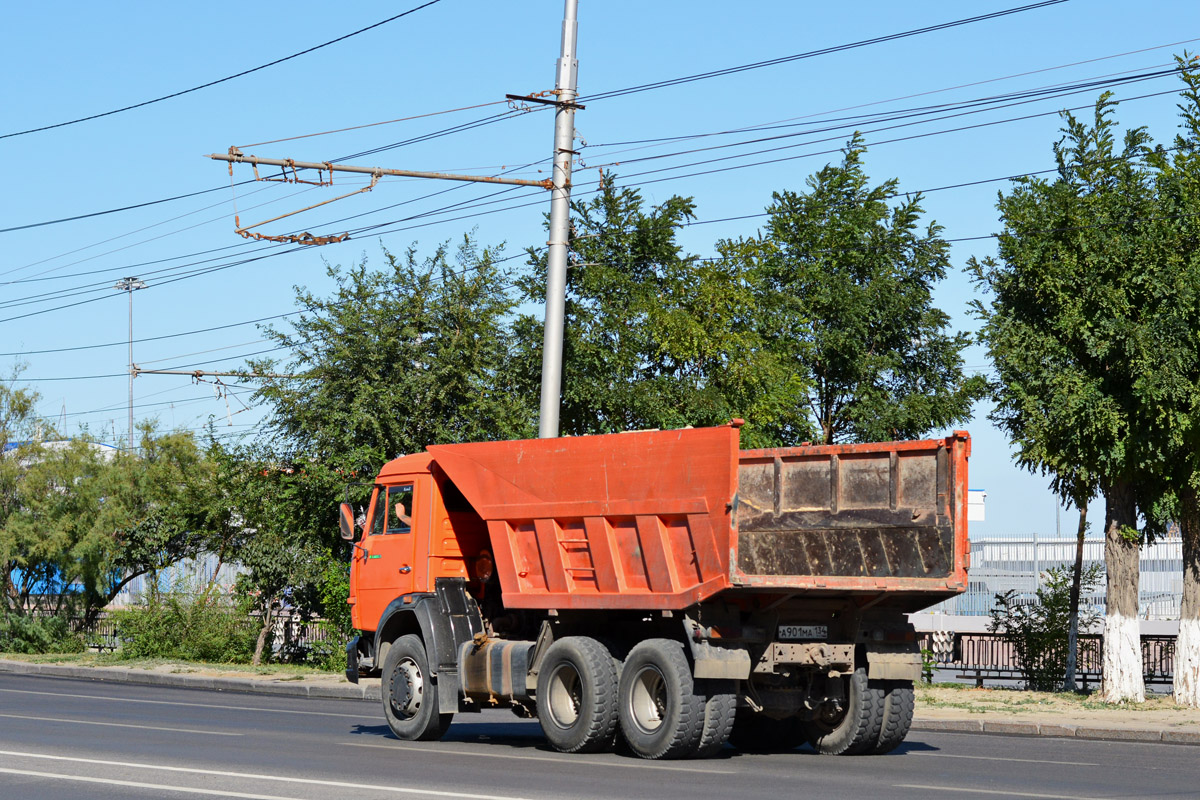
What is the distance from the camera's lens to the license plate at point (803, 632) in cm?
1363

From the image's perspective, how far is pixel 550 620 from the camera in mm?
14969

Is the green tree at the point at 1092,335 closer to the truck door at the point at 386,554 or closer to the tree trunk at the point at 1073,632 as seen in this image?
the tree trunk at the point at 1073,632

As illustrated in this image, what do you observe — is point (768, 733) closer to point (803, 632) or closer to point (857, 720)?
point (857, 720)

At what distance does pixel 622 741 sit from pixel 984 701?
30.4ft

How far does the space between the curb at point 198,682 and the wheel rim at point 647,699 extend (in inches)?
423

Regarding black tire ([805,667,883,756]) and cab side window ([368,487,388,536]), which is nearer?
black tire ([805,667,883,756])

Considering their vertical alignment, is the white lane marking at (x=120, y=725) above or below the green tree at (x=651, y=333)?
below

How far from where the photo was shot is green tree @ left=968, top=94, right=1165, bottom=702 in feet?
67.9

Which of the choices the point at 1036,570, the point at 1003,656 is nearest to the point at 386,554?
the point at 1003,656

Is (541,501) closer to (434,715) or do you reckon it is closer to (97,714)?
(434,715)

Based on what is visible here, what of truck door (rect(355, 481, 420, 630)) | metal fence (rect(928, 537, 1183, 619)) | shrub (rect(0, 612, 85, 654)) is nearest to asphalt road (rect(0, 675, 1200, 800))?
truck door (rect(355, 481, 420, 630))

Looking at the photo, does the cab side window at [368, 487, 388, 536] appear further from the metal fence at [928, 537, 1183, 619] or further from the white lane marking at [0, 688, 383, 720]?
the metal fence at [928, 537, 1183, 619]

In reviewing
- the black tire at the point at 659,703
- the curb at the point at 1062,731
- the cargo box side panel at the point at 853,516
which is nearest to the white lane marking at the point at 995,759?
the cargo box side panel at the point at 853,516

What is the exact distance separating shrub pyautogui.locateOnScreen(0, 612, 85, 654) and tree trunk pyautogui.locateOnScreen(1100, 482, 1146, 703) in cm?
2464
